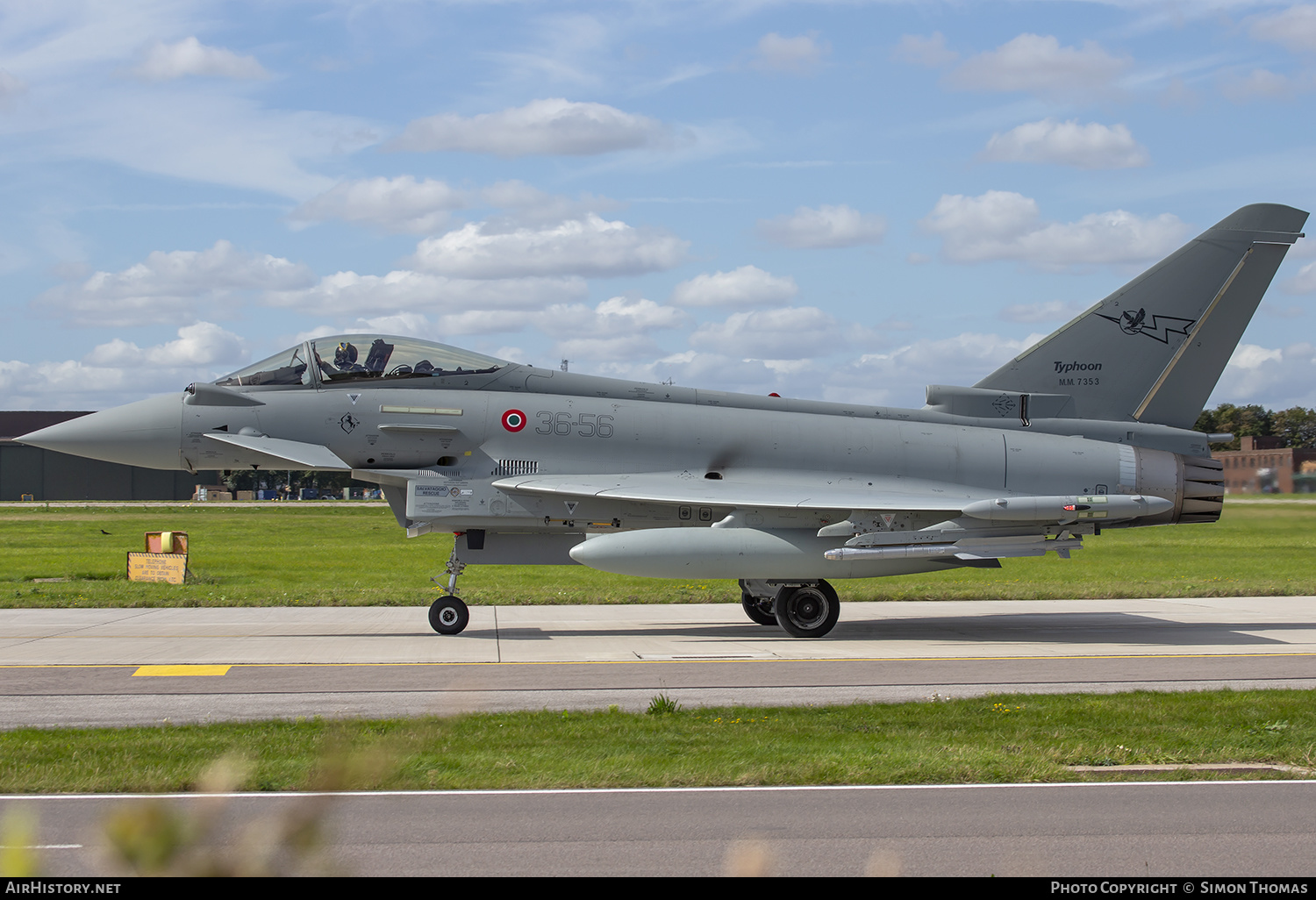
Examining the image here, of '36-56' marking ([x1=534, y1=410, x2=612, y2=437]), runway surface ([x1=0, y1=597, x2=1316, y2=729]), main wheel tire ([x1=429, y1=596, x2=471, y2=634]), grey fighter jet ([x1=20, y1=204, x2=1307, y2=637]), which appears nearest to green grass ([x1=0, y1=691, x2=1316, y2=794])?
runway surface ([x1=0, y1=597, x2=1316, y2=729])

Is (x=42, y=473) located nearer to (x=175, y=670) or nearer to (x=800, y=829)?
(x=175, y=670)

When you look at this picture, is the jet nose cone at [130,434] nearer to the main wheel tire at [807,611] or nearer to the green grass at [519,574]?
the green grass at [519,574]

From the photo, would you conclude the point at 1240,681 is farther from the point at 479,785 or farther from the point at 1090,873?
the point at 479,785

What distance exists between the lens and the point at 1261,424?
36.9 metres

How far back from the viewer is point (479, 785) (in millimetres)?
7668

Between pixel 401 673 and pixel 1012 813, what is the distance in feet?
26.3

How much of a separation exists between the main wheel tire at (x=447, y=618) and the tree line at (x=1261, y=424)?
1277 centimetres

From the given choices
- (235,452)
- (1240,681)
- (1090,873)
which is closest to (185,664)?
(235,452)

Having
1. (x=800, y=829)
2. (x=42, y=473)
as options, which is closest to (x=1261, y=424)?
(x=800, y=829)

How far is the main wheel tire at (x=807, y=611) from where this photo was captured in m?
16.7

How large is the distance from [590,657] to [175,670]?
5.05 meters

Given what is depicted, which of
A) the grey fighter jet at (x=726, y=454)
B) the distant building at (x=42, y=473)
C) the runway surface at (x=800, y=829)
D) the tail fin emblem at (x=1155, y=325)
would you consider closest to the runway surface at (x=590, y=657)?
the grey fighter jet at (x=726, y=454)

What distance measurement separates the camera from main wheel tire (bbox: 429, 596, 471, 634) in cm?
1645

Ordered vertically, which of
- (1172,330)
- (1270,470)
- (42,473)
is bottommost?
(1270,470)
